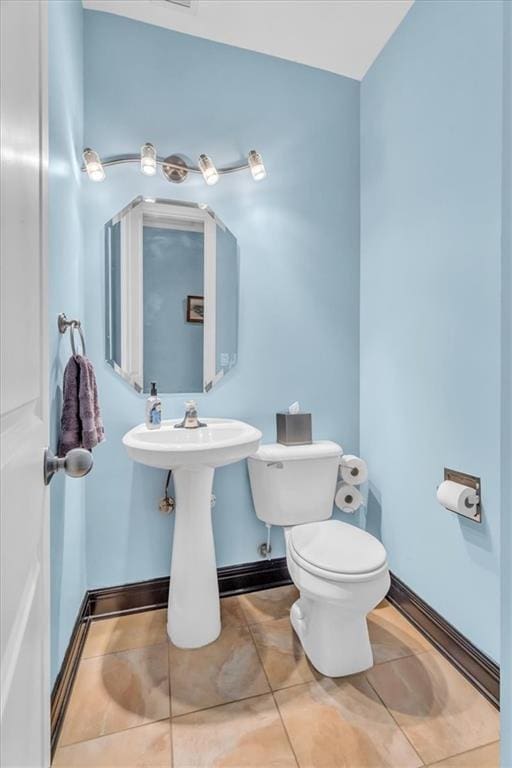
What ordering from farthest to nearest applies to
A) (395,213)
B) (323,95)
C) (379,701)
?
1. (323,95)
2. (395,213)
3. (379,701)

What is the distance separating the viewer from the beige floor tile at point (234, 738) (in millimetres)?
1048

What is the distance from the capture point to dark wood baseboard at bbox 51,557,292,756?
4.29 ft

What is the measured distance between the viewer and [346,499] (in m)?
1.81

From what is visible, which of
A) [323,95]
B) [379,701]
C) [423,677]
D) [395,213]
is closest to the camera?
[379,701]

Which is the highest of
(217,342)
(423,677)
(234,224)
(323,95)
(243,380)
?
(323,95)

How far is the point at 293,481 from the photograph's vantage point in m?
1.68

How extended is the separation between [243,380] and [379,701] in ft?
4.31

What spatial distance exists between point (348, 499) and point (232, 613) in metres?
0.75

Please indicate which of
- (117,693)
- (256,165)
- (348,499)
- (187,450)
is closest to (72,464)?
(187,450)

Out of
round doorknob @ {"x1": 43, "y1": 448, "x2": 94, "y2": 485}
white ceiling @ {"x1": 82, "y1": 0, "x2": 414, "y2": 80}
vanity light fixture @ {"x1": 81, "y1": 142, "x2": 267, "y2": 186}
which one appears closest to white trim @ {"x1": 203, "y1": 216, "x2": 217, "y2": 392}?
vanity light fixture @ {"x1": 81, "y1": 142, "x2": 267, "y2": 186}

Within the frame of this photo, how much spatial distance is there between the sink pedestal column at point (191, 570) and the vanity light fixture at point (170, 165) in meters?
1.31

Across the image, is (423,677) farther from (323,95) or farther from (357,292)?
(323,95)

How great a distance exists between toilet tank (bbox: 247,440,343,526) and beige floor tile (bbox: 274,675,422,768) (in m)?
0.61

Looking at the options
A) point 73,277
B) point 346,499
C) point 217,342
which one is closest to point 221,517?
point 346,499
